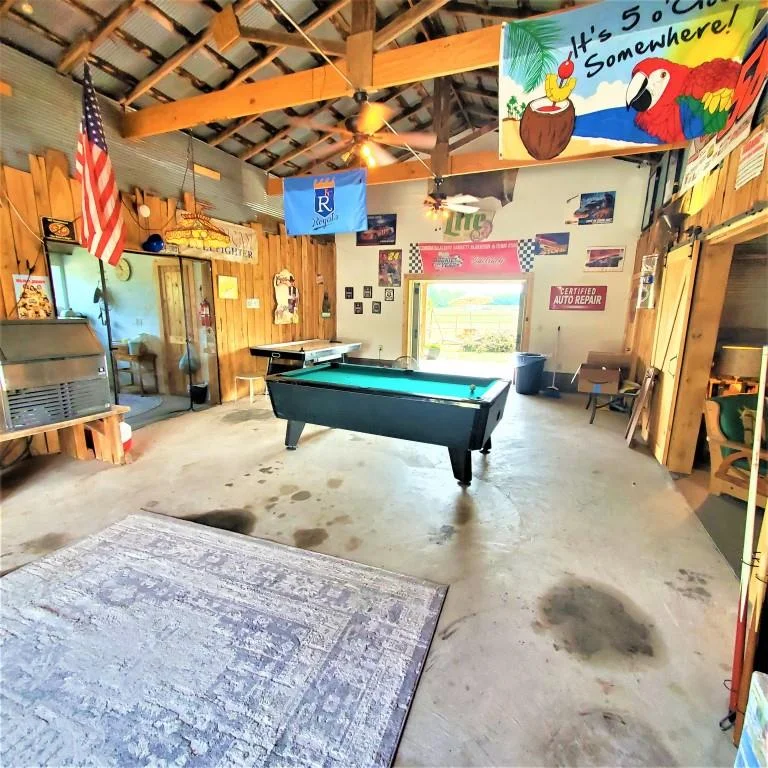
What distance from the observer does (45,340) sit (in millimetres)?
3242

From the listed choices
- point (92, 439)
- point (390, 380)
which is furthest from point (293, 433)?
point (92, 439)

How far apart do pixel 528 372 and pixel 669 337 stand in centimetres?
289

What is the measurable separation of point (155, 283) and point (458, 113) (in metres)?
5.68

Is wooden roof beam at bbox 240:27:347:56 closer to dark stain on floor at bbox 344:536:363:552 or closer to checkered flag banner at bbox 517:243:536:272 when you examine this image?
dark stain on floor at bbox 344:536:363:552

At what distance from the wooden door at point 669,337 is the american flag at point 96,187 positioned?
518 centimetres

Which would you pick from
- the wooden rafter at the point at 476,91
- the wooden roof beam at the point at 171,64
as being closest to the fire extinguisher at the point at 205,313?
the wooden roof beam at the point at 171,64

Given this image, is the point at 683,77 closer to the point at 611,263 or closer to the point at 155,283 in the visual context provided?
the point at 611,263

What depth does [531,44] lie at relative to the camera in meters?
2.69

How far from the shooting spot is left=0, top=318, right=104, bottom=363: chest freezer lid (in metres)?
3.00

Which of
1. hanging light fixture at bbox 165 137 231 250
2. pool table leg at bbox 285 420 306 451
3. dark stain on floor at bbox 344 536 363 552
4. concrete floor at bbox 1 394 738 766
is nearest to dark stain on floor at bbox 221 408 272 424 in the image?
concrete floor at bbox 1 394 738 766

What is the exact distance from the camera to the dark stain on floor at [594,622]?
1.77 metres

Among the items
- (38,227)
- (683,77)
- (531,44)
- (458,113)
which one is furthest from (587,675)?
(458,113)

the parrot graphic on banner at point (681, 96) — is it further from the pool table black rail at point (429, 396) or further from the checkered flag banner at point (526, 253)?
the checkered flag banner at point (526, 253)

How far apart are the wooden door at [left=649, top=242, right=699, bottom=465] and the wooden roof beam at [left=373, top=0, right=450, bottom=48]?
2976 millimetres
